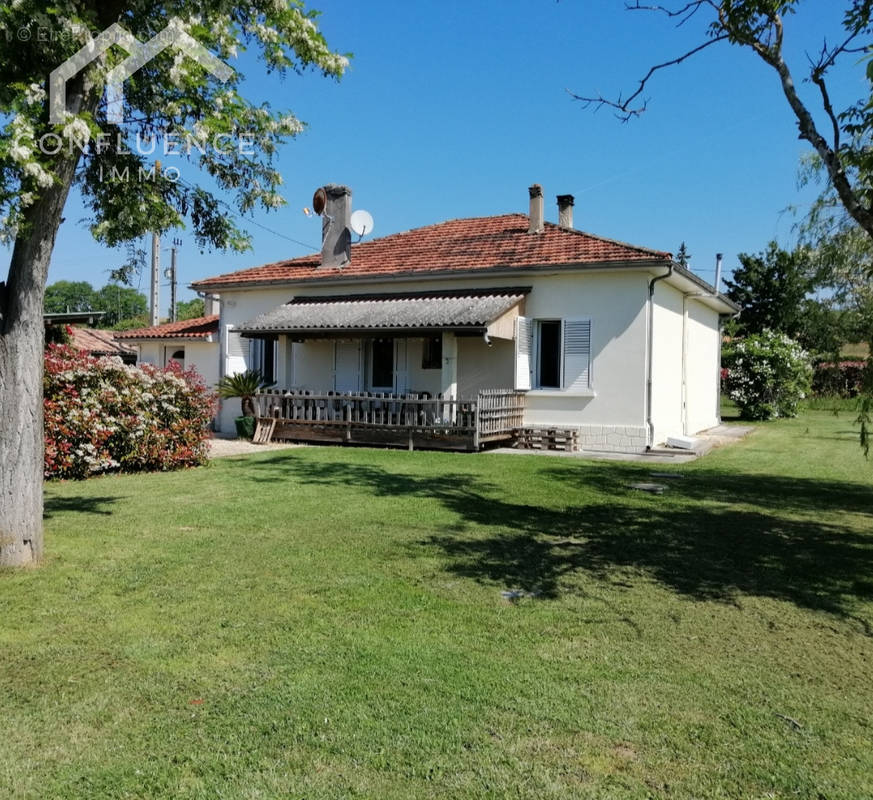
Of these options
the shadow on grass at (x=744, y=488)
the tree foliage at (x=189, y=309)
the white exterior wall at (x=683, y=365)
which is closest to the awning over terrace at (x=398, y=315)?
the white exterior wall at (x=683, y=365)

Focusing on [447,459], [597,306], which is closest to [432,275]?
[597,306]

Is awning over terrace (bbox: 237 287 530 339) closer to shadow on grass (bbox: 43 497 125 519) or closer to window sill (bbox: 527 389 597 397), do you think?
window sill (bbox: 527 389 597 397)

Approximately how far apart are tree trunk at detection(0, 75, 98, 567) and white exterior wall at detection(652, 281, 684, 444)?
13328mm

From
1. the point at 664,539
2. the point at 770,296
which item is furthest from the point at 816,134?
the point at 770,296

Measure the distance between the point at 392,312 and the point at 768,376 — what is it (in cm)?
1631

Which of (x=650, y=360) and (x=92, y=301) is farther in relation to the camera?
(x=92, y=301)

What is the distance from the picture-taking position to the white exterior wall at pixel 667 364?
16812 millimetres

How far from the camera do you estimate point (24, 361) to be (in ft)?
18.7

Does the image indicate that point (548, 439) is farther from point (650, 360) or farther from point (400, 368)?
point (400, 368)

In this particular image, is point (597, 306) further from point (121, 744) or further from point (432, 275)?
point (121, 744)

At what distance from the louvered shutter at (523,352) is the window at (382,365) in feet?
12.0

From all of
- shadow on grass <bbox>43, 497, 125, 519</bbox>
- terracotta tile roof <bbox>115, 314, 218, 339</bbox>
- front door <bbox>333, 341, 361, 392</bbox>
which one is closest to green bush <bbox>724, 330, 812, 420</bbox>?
front door <bbox>333, 341, 361, 392</bbox>

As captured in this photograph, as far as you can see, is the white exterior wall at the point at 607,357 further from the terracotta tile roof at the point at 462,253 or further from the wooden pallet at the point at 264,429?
the wooden pallet at the point at 264,429

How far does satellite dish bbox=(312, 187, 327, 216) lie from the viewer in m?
21.8
